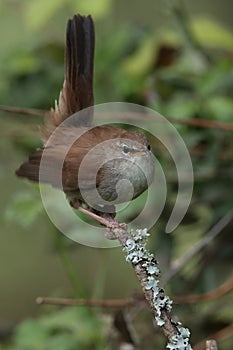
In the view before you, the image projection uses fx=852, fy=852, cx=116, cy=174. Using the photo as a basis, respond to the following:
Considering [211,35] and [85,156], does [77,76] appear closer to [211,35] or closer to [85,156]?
[85,156]

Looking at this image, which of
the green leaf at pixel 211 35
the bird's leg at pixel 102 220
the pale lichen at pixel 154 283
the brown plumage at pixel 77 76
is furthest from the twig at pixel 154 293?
the green leaf at pixel 211 35

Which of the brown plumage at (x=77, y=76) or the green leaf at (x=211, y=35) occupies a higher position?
the green leaf at (x=211, y=35)

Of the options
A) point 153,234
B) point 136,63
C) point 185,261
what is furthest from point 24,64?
point 185,261

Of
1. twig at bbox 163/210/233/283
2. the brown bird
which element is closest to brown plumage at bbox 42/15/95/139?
the brown bird

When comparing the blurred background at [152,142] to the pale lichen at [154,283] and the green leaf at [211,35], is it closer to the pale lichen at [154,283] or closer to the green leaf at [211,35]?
the green leaf at [211,35]

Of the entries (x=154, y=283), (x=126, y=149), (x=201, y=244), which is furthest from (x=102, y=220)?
(x=201, y=244)
